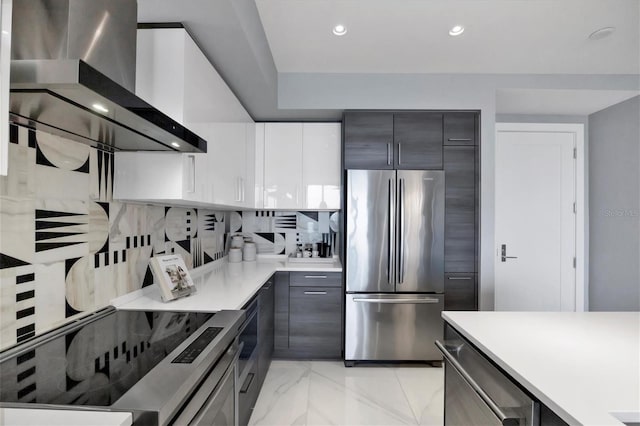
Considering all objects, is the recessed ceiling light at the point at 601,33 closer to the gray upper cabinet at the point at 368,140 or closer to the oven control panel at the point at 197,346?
the gray upper cabinet at the point at 368,140

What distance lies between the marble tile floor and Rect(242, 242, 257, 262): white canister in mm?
1067

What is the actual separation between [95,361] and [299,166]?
2.48 m

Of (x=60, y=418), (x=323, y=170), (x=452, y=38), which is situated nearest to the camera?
(x=60, y=418)

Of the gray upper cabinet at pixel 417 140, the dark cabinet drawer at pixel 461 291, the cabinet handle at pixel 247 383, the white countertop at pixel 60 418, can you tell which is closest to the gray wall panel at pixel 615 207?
the dark cabinet drawer at pixel 461 291

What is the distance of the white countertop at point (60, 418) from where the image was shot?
712mm

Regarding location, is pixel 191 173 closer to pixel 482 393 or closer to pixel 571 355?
pixel 482 393

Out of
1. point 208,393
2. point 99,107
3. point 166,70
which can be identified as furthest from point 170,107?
point 208,393

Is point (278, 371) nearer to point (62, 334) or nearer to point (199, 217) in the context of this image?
point (199, 217)

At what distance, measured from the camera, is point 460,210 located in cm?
293

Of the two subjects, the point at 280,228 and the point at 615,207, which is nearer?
the point at 615,207

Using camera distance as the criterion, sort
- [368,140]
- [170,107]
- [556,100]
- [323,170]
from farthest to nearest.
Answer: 1. [323,170]
2. [556,100]
3. [368,140]
4. [170,107]

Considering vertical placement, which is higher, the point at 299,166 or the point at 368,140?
the point at 368,140

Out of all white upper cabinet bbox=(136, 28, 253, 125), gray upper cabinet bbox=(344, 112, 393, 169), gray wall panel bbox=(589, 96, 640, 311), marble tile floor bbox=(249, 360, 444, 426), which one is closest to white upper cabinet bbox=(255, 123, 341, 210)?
gray upper cabinet bbox=(344, 112, 393, 169)

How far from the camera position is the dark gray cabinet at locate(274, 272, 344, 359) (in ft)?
9.70
